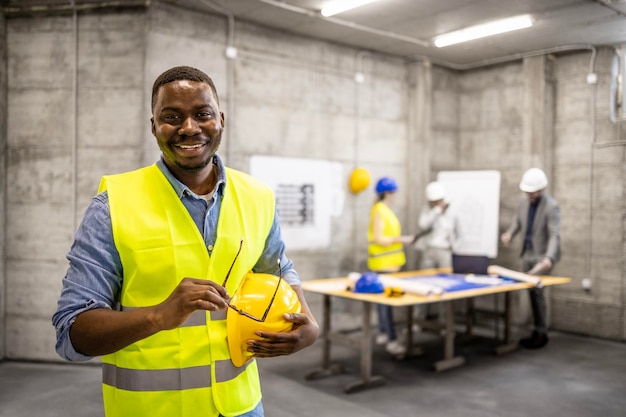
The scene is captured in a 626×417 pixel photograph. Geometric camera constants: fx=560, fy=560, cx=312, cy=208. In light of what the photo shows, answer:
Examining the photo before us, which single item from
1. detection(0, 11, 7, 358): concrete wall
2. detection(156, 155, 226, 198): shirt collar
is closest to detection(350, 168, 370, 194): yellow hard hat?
detection(0, 11, 7, 358): concrete wall

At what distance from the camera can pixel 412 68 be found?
768 centimetres

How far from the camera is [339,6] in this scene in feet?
18.0

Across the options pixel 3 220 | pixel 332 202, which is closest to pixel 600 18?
pixel 332 202

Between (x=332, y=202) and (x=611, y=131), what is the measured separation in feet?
11.5

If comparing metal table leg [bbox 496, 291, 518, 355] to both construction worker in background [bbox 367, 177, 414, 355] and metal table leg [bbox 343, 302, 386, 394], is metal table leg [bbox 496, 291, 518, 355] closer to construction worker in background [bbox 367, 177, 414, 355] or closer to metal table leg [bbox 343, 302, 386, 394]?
construction worker in background [bbox 367, 177, 414, 355]

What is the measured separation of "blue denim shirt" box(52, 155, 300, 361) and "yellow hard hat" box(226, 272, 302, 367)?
156 mm

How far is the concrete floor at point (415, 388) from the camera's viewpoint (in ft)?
14.4

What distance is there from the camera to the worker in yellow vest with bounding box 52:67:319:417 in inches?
52.1

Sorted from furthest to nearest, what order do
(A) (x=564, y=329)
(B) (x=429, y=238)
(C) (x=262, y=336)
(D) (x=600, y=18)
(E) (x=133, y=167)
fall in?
(A) (x=564, y=329), (B) (x=429, y=238), (D) (x=600, y=18), (E) (x=133, y=167), (C) (x=262, y=336)

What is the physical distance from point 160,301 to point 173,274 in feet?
0.24

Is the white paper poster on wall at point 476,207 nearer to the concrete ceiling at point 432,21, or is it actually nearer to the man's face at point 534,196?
the man's face at point 534,196

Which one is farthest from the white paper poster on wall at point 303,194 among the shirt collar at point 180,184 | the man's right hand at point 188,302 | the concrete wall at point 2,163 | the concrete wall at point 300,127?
the man's right hand at point 188,302

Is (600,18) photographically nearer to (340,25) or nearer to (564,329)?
(340,25)

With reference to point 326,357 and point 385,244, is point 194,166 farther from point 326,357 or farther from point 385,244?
point 385,244
